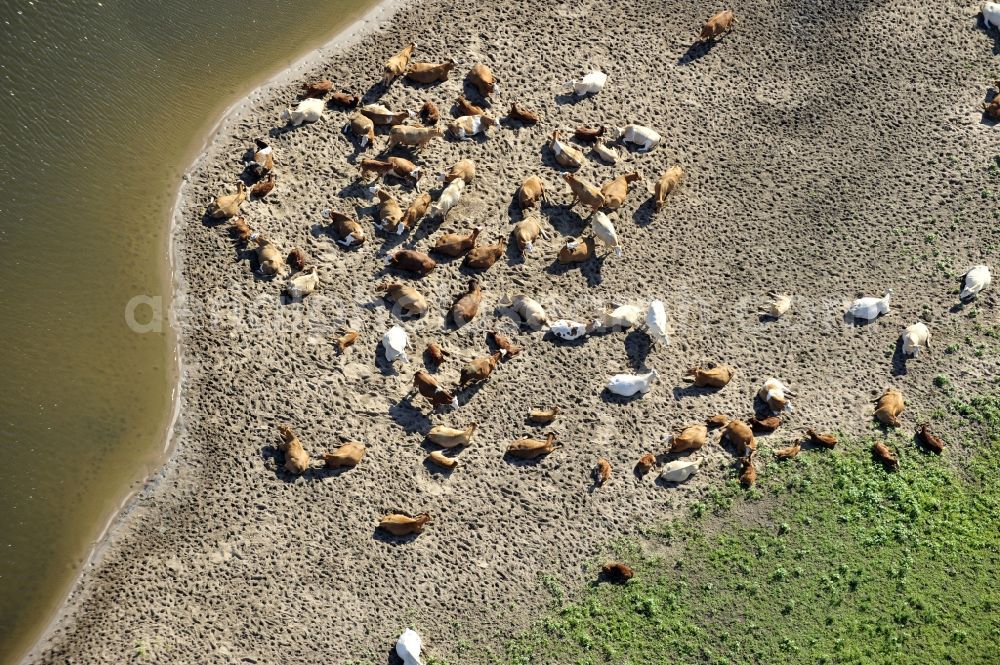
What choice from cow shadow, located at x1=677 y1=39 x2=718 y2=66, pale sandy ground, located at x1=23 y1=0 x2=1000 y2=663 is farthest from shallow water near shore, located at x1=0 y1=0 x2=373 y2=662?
cow shadow, located at x1=677 y1=39 x2=718 y2=66

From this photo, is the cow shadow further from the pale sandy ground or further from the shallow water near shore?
the shallow water near shore

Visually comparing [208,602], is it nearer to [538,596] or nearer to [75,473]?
[75,473]

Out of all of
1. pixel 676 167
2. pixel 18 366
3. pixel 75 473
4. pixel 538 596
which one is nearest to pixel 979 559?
pixel 538 596

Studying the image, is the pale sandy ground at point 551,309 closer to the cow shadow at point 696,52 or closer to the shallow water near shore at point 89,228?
the cow shadow at point 696,52

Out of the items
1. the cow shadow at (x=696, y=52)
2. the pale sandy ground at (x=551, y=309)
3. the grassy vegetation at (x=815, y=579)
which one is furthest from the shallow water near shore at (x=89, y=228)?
the grassy vegetation at (x=815, y=579)

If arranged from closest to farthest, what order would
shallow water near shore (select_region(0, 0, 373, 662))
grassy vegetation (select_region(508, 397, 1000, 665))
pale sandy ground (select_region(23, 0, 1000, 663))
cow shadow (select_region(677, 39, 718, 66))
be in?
grassy vegetation (select_region(508, 397, 1000, 665))
pale sandy ground (select_region(23, 0, 1000, 663))
shallow water near shore (select_region(0, 0, 373, 662))
cow shadow (select_region(677, 39, 718, 66))

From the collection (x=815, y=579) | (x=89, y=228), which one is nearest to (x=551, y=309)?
(x=815, y=579)

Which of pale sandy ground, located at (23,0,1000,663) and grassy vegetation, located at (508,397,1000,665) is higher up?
pale sandy ground, located at (23,0,1000,663)
